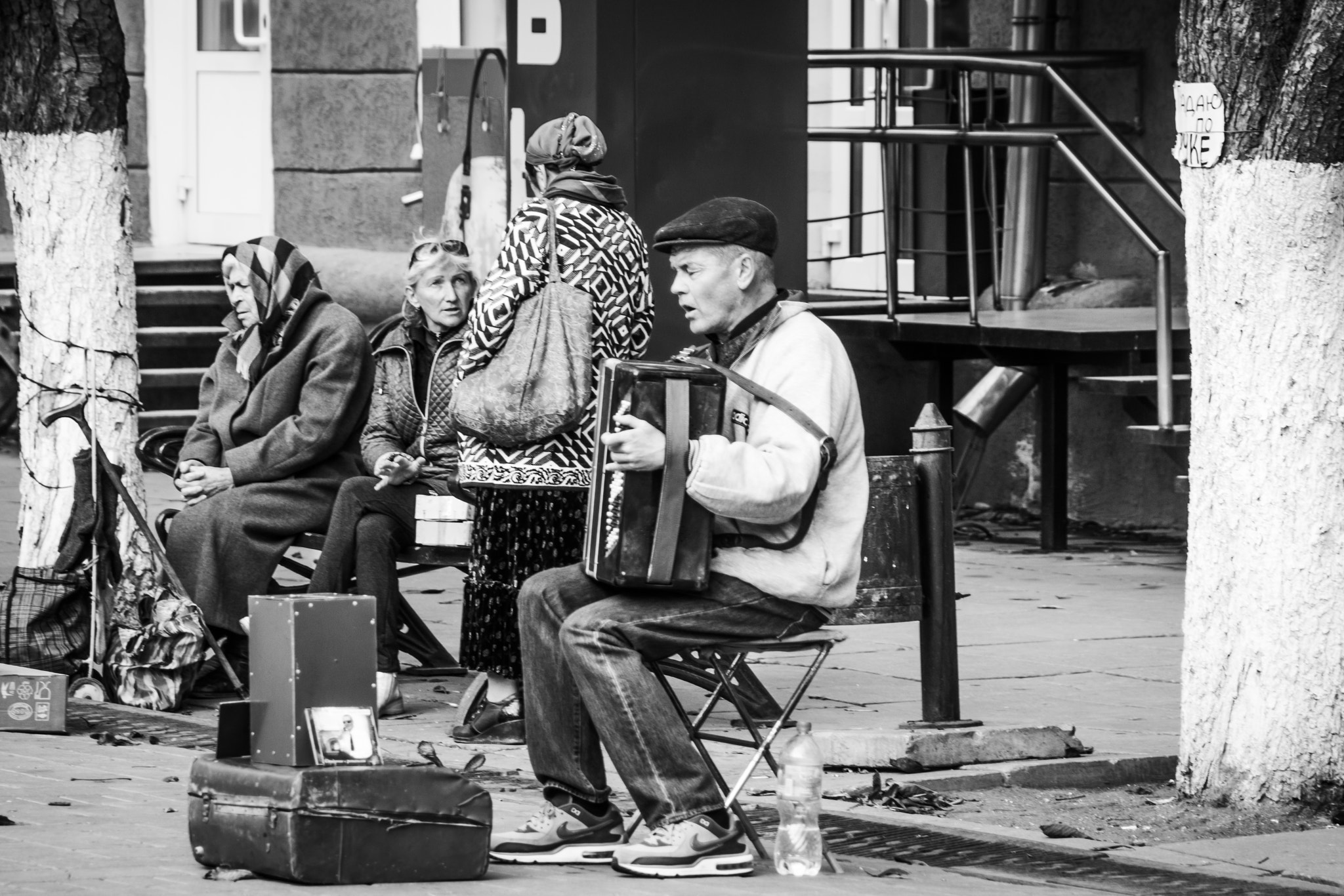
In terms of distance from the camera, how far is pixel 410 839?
4973 millimetres

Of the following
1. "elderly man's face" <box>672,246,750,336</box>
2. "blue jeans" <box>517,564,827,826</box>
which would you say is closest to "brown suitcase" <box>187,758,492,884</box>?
"blue jeans" <box>517,564,827,826</box>

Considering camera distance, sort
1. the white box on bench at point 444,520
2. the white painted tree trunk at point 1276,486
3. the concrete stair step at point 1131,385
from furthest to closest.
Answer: the concrete stair step at point 1131,385, the white box on bench at point 444,520, the white painted tree trunk at point 1276,486

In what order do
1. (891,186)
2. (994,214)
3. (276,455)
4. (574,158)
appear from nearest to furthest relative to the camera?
(574,158) < (276,455) < (891,186) < (994,214)

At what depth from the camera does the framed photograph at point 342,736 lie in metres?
4.98

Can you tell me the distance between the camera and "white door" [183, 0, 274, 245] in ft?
52.1

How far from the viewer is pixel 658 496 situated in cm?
511

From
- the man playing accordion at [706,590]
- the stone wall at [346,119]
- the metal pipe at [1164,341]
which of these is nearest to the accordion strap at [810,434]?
the man playing accordion at [706,590]

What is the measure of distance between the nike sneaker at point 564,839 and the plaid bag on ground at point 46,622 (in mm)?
2722

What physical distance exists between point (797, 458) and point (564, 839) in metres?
1.05

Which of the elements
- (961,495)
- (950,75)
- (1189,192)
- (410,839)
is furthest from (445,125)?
(410,839)

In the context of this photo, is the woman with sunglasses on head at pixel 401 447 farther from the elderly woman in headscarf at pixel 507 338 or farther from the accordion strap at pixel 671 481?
the accordion strap at pixel 671 481

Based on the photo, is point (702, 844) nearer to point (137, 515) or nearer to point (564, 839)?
point (564, 839)

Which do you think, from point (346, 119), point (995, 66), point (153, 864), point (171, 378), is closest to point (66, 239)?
point (153, 864)

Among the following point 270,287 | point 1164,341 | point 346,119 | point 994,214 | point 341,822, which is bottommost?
point 341,822
